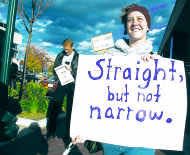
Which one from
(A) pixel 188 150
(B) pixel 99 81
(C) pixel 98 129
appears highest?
(B) pixel 99 81

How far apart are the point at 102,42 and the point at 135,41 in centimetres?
39

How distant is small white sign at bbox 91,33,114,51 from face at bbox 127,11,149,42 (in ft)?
0.91

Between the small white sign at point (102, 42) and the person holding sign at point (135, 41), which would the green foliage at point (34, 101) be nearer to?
the small white sign at point (102, 42)

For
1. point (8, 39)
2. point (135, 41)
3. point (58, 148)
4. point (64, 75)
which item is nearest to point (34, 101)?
point (58, 148)

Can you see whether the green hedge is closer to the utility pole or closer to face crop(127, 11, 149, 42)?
the utility pole

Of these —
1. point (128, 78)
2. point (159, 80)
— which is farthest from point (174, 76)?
point (128, 78)

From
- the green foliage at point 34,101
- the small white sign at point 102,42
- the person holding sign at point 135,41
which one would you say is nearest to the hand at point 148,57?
the person holding sign at point 135,41

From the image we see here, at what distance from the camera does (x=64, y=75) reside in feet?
24.7

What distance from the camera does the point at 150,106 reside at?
11.8 ft

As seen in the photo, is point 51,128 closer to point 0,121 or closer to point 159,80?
point 0,121

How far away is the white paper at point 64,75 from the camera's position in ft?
24.5

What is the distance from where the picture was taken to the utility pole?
607 cm

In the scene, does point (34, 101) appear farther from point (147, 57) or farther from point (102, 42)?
point (147, 57)

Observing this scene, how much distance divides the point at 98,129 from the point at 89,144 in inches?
14.7
